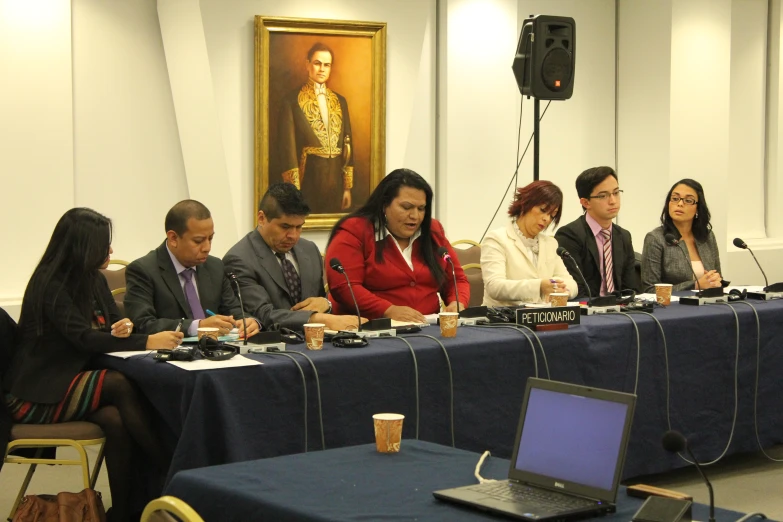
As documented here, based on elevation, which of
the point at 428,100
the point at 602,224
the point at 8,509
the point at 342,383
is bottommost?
the point at 8,509

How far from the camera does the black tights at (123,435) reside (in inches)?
133

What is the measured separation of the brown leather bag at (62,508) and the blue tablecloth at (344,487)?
44.5 inches

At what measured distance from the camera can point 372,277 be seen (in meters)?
4.48

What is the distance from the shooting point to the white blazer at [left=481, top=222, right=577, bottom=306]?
4.65 metres

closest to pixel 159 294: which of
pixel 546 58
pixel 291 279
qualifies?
pixel 291 279

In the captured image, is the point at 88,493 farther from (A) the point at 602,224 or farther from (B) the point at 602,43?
(B) the point at 602,43

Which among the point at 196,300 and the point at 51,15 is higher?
the point at 51,15

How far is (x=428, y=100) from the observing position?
6.94 metres

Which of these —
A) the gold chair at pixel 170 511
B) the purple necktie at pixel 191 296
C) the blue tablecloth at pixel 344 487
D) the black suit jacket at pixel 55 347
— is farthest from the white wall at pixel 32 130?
the gold chair at pixel 170 511

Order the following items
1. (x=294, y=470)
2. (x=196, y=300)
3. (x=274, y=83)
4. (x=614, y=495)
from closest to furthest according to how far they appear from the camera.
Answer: (x=614, y=495)
(x=294, y=470)
(x=196, y=300)
(x=274, y=83)

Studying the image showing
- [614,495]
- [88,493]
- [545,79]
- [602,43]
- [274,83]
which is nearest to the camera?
[614,495]

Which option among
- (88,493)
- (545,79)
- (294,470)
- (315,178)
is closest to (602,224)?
(545,79)

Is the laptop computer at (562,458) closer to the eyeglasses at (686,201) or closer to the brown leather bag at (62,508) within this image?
the brown leather bag at (62,508)

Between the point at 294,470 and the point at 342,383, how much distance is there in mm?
1179
